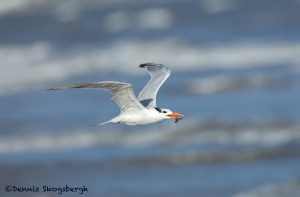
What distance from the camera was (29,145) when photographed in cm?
1811

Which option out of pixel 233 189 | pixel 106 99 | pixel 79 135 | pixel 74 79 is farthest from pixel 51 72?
pixel 233 189

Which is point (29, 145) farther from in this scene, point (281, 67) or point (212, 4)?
point (212, 4)

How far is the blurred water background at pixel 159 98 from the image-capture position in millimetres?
16641

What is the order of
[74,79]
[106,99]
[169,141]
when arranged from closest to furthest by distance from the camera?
[169,141]
[106,99]
[74,79]

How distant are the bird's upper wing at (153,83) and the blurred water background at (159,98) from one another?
3.16 feet

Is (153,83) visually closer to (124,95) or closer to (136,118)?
(136,118)

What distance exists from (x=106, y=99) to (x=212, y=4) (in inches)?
201

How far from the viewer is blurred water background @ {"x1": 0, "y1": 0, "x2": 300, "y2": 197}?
54.6 feet

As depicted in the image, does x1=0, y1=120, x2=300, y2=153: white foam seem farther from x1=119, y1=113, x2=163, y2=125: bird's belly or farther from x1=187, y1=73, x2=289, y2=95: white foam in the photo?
x1=119, y1=113, x2=163, y2=125: bird's belly
